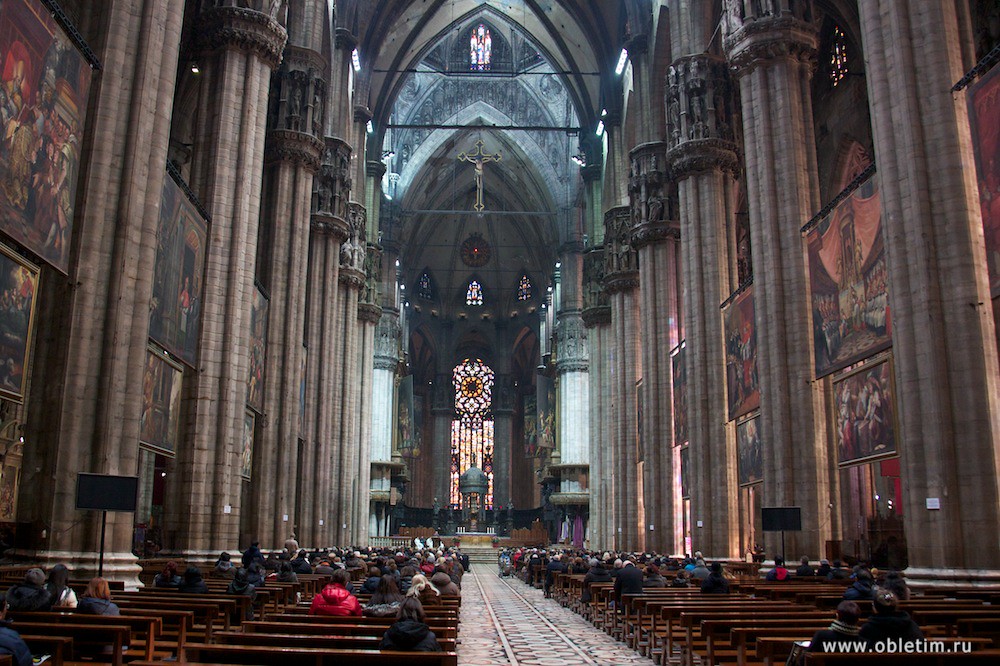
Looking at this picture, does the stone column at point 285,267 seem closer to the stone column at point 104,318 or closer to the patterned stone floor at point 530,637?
the patterned stone floor at point 530,637

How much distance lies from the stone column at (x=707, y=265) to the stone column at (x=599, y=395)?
52.7ft

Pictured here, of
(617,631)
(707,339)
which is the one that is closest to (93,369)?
(617,631)

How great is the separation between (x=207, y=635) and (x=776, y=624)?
5464 mm

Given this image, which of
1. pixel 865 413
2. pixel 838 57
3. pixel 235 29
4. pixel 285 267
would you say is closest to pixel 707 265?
pixel 838 57

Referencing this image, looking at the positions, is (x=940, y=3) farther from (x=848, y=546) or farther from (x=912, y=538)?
(x=848, y=546)

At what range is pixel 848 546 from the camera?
2780cm

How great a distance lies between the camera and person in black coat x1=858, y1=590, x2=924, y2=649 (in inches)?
235

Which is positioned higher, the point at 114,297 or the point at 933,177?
the point at 933,177

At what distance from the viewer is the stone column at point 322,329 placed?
31.9 metres

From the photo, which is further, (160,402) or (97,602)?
(160,402)

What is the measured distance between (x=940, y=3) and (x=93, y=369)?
13.9 m

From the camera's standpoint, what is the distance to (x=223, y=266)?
19.9 metres

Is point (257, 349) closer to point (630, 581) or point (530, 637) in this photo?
point (530, 637)

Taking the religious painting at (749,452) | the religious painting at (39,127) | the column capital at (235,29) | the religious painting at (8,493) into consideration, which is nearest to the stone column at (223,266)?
the column capital at (235,29)
